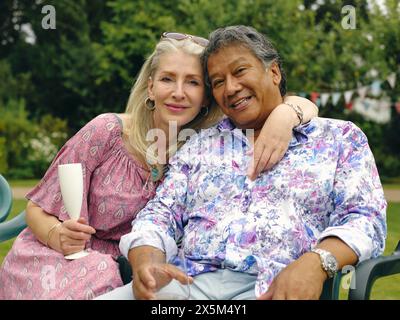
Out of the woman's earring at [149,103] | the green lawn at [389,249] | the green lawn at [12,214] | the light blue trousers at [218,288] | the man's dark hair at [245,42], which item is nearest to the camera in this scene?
the light blue trousers at [218,288]

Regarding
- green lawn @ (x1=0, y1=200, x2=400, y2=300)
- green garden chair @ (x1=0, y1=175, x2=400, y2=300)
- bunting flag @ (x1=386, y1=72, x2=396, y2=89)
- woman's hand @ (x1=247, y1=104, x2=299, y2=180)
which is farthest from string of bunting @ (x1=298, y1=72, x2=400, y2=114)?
green garden chair @ (x1=0, y1=175, x2=400, y2=300)

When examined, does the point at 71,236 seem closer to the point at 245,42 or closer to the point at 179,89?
the point at 179,89

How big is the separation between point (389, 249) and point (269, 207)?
16.2ft

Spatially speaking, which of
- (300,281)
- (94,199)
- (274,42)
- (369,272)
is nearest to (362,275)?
(369,272)

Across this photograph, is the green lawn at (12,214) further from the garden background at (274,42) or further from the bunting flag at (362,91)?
the bunting flag at (362,91)

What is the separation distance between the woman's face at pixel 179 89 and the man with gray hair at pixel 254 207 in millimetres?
75

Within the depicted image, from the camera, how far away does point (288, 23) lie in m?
15.3

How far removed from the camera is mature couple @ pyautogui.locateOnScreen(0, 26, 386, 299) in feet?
8.22

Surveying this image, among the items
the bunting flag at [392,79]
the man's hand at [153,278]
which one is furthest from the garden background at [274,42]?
the man's hand at [153,278]

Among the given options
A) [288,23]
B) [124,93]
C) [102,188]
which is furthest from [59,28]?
[102,188]

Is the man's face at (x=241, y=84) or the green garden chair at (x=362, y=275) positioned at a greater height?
the man's face at (x=241, y=84)

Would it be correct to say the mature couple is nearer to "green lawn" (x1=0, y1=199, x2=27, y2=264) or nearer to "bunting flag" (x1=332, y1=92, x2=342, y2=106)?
"green lawn" (x1=0, y1=199, x2=27, y2=264)

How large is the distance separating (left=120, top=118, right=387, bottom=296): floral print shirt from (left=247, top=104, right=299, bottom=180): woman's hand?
0.03m

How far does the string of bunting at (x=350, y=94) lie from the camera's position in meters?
15.2
